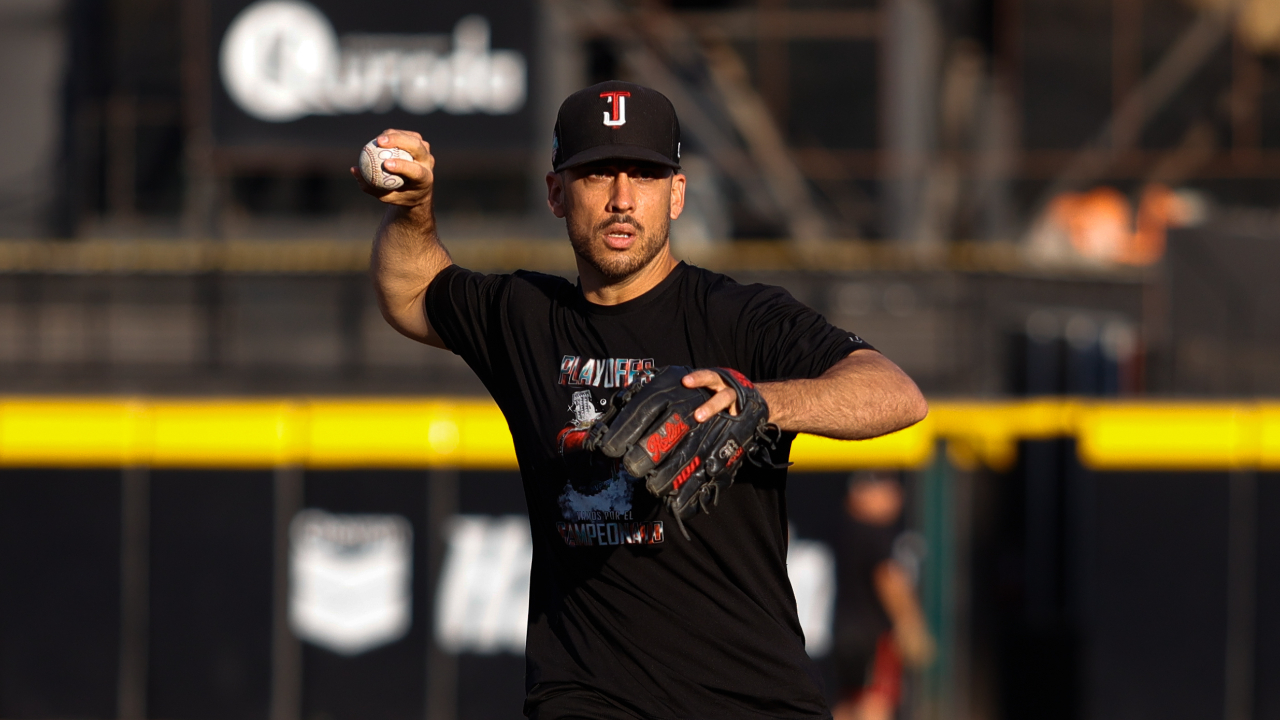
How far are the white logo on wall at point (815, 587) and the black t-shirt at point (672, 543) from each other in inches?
234

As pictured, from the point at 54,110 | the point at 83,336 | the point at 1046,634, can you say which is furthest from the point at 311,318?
the point at 1046,634

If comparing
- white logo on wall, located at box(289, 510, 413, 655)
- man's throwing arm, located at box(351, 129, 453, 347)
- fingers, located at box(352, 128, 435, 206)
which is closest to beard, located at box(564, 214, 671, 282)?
fingers, located at box(352, 128, 435, 206)

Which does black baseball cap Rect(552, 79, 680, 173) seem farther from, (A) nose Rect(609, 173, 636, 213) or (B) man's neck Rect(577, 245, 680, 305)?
(B) man's neck Rect(577, 245, 680, 305)

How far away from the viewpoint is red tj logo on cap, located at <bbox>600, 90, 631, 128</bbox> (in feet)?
11.7

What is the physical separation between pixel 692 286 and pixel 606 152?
407 mm

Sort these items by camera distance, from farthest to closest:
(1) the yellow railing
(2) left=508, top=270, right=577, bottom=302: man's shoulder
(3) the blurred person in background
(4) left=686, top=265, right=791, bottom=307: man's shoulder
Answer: (1) the yellow railing → (3) the blurred person in background → (2) left=508, top=270, right=577, bottom=302: man's shoulder → (4) left=686, top=265, right=791, bottom=307: man's shoulder

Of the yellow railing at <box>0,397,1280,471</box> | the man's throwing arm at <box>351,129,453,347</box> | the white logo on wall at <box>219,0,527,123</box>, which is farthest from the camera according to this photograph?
the white logo on wall at <box>219,0,527,123</box>

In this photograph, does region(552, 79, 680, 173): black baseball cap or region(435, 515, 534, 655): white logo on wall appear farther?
region(435, 515, 534, 655): white logo on wall

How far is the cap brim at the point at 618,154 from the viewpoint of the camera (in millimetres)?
3529

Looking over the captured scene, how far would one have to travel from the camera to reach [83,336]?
51.4 feet

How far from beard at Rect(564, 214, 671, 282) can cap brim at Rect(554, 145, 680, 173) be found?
Result: 14 cm

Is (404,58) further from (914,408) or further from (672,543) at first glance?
(914,408)

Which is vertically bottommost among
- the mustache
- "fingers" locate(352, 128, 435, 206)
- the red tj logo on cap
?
the mustache

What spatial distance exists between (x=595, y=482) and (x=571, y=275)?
1151 cm
